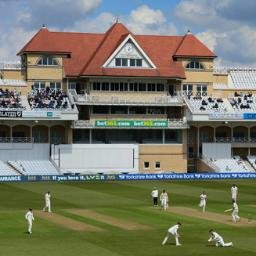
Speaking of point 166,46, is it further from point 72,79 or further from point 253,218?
point 253,218

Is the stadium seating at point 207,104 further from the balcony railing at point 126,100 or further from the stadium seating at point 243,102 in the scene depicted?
the balcony railing at point 126,100

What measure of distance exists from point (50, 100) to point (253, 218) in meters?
48.6

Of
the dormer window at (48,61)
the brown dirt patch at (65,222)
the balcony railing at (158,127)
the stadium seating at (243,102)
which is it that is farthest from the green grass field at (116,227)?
the dormer window at (48,61)

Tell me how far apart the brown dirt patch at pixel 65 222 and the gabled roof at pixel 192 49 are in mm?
52943

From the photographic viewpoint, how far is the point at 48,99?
9144 centimetres

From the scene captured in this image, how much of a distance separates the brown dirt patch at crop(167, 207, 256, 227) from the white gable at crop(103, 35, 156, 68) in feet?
143

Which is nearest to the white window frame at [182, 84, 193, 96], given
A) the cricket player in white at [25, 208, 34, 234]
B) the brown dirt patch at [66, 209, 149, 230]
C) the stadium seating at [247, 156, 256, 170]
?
the stadium seating at [247, 156, 256, 170]

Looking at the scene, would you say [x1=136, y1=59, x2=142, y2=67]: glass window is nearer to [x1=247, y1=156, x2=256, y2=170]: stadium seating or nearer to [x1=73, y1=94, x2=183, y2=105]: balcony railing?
[x1=73, y1=94, x2=183, y2=105]: balcony railing

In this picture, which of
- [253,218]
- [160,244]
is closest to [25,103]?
[253,218]

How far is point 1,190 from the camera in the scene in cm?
6650

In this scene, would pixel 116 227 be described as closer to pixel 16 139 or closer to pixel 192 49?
pixel 16 139

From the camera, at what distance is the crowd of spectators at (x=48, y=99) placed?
3546 inches

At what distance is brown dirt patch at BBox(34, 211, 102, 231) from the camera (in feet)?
135

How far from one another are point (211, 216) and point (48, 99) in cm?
4725
